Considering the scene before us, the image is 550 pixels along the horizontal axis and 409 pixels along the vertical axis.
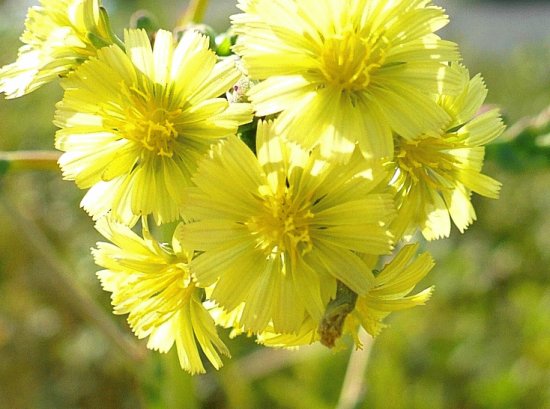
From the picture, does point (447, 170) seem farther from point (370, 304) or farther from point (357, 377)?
point (357, 377)

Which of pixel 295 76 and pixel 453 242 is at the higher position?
pixel 295 76

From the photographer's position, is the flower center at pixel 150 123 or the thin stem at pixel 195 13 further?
the thin stem at pixel 195 13

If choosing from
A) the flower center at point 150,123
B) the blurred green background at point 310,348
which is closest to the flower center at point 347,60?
the flower center at point 150,123

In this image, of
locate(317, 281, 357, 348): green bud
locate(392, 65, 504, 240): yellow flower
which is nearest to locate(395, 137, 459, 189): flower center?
locate(392, 65, 504, 240): yellow flower

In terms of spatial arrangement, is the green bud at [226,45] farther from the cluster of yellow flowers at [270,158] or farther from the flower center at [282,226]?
the flower center at [282,226]

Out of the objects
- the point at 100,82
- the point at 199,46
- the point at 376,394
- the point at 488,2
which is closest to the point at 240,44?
the point at 199,46

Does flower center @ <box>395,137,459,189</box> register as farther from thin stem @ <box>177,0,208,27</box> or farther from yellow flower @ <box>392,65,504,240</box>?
→ thin stem @ <box>177,0,208,27</box>

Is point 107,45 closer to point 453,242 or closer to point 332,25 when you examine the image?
point 332,25
